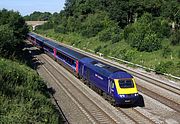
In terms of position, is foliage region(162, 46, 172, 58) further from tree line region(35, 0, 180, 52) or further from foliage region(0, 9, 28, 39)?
foliage region(0, 9, 28, 39)

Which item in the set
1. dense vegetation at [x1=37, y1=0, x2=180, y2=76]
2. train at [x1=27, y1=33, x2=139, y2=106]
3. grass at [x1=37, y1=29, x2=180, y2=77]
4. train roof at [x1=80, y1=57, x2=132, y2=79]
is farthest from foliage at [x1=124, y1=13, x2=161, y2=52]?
train roof at [x1=80, y1=57, x2=132, y2=79]

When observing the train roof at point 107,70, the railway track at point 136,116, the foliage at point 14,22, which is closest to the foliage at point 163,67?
the train roof at point 107,70

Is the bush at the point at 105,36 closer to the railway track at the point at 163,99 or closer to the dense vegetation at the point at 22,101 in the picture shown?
the railway track at the point at 163,99

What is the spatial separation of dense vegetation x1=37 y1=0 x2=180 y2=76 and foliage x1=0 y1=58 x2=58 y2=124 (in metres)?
20.5

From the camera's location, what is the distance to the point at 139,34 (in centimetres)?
5412

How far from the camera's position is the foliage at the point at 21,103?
17.1 m

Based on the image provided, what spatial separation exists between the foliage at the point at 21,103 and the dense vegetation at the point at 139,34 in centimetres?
2046

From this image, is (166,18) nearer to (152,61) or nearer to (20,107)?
(152,61)

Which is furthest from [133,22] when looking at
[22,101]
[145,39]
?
[22,101]

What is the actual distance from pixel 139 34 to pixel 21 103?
3750 centimetres

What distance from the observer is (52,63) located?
53.2m

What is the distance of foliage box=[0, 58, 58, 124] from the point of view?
17095 millimetres

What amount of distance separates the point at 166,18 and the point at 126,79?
43783 millimetres

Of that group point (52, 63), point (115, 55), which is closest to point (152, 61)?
point (115, 55)
